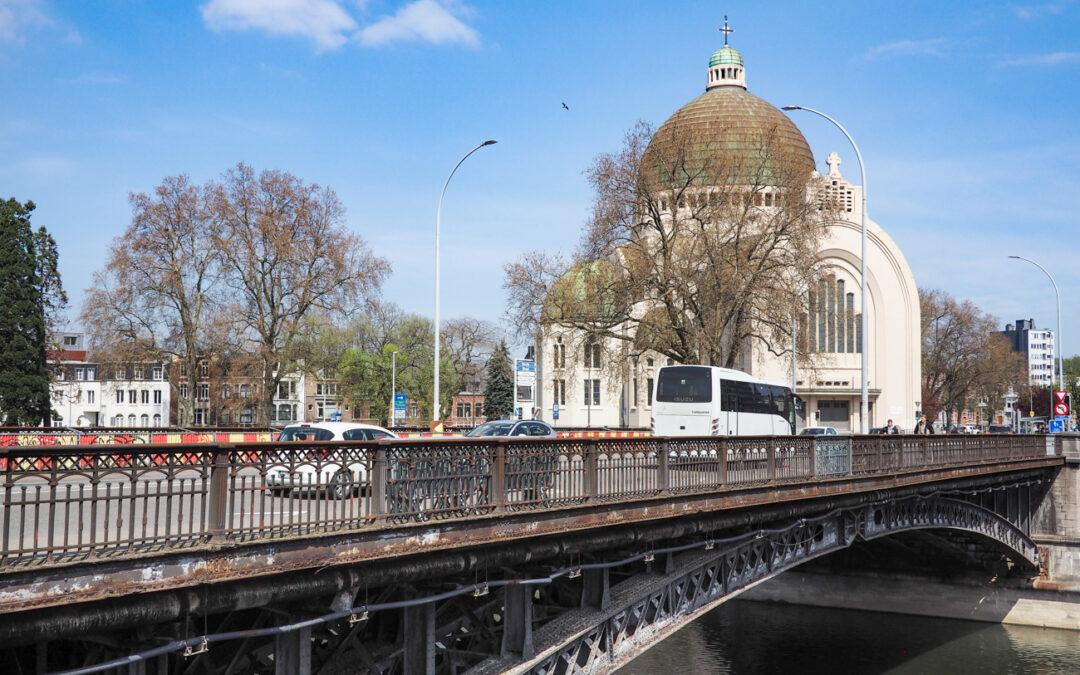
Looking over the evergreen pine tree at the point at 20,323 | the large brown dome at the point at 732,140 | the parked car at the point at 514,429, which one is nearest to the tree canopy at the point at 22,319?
the evergreen pine tree at the point at 20,323

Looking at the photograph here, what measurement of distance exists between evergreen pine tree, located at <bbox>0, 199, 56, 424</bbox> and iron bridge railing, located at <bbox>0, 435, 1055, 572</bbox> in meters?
42.5

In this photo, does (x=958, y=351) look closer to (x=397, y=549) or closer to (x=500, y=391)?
(x=500, y=391)

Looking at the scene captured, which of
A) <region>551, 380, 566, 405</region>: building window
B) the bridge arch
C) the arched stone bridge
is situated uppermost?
<region>551, 380, 566, 405</region>: building window

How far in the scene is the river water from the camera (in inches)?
1267

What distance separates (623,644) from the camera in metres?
15.0

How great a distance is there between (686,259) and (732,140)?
3659 centimetres

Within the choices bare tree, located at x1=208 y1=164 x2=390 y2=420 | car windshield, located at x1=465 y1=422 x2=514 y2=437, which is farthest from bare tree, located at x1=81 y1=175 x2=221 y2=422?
car windshield, located at x1=465 y1=422 x2=514 y2=437

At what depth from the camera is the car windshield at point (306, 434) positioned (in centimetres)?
2261

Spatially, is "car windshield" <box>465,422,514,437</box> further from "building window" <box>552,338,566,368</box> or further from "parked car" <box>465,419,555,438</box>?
"building window" <box>552,338,566,368</box>

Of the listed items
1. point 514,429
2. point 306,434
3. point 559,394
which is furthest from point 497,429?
point 559,394

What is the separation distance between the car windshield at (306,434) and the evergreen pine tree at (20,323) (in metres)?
35.3

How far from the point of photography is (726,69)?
93.2 m

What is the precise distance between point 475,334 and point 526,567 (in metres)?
92.1

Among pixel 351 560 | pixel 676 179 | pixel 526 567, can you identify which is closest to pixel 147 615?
pixel 351 560
